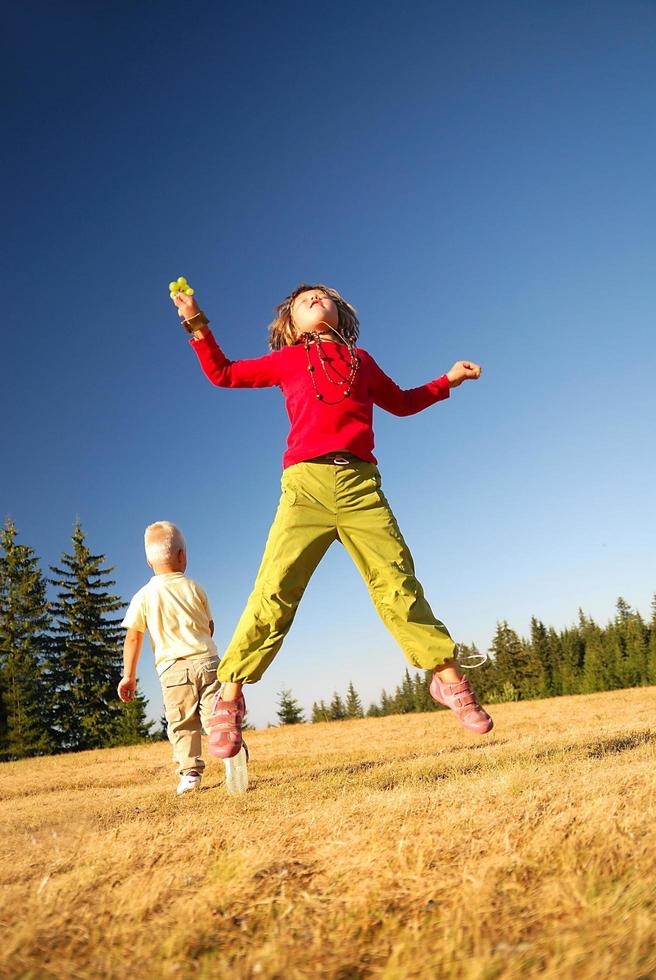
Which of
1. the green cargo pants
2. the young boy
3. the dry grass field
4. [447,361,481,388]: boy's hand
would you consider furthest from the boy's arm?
[447,361,481,388]: boy's hand

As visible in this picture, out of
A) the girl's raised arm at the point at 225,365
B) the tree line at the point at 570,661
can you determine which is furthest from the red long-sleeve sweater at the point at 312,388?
the tree line at the point at 570,661

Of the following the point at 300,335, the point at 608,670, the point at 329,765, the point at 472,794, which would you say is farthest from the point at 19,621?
the point at 608,670

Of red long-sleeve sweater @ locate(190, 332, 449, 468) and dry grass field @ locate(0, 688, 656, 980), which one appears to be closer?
dry grass field @ locate(0, 688, 656, 980)

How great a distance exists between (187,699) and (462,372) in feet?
10.1

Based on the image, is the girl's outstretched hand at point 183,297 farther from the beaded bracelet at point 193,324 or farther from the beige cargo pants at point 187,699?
the beige cargo pants at point 187,699

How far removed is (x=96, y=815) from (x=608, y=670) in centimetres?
6518

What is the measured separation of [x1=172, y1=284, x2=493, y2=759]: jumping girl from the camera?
11.3 ft

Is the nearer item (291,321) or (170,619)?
(291,321)

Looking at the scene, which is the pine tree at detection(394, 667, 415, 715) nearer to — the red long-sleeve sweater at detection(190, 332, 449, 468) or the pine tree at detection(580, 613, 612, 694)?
the pine tree at detection(580, 613, 612, 694)

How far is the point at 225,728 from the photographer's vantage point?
3529 mm

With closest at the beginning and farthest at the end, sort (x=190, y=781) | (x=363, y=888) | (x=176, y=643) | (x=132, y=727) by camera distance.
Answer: (x=363, y=888)
(x=190, y=781)
(x=176, y=643)
(x=132, y=727)

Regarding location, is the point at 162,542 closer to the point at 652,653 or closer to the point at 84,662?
the point at 84,662

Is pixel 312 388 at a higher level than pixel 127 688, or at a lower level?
higher

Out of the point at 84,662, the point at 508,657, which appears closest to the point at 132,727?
the point at 84,662
